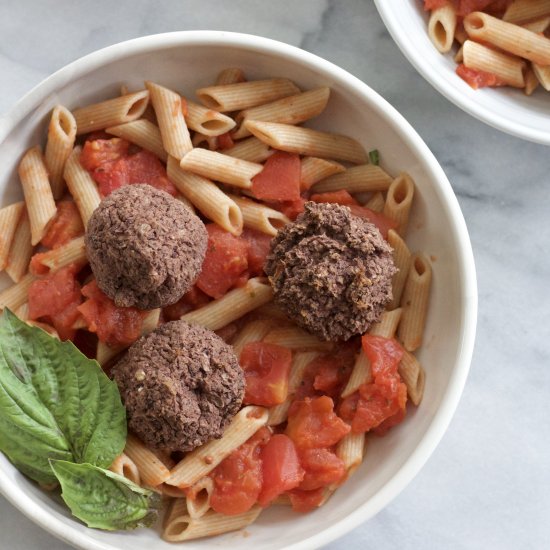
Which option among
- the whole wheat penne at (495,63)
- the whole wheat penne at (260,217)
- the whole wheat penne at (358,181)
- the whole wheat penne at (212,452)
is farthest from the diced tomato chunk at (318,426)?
the whole wheat penne at (495,63)

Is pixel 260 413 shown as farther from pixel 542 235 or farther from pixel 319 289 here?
pixel 542 235

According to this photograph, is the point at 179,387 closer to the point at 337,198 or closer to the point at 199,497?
the point at 199,497

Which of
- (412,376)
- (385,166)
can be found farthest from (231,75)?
(412,376)

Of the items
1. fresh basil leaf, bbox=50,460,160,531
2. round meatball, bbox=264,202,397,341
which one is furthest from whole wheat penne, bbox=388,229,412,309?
fresh basil leaf, bbox=50,460,160,531

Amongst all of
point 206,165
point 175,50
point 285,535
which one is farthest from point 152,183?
point 285,535

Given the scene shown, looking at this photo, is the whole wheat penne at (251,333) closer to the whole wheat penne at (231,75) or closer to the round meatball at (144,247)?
the round meatball at (144,247)

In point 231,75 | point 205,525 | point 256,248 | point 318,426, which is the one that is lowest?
point 205,525
